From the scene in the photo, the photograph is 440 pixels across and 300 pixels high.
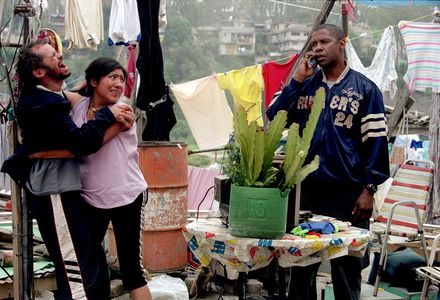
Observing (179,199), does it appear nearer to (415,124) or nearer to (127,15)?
(127,15)

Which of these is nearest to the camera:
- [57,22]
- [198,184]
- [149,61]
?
[149,61]

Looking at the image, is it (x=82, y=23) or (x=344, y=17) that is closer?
(x=344, y=17)

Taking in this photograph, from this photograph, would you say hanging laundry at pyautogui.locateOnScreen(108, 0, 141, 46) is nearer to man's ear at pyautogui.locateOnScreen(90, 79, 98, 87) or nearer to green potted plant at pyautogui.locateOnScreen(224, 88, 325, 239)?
man's ear at pyautogui.locateOnScreen(90, 79, 98, 87)

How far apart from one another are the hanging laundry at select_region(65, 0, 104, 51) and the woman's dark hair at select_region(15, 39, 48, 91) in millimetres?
5135

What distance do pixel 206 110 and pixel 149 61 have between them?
17.2 feet

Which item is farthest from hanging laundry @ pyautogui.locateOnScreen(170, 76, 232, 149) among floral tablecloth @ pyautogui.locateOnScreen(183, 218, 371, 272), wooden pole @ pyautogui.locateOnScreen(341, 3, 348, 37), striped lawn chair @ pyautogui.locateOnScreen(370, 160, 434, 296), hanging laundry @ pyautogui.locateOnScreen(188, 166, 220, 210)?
floral tablecloth @ pyautogui.locateOnScreen(183, 218, 371, 272)

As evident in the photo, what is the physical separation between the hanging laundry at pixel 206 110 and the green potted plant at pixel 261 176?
8231 millimetres

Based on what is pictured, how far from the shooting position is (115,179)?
4.23m

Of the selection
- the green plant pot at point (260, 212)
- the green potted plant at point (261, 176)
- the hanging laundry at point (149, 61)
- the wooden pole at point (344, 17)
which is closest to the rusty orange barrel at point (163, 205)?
the hanging laundry at point (149, 61)

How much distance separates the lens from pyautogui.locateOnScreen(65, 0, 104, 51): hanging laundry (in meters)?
9.23

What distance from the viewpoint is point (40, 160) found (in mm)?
4141

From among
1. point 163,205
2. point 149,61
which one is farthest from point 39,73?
point 149,61

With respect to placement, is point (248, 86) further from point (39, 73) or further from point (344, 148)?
point (39, 73)

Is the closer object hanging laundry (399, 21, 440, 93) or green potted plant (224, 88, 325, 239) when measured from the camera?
green potted plant (224, 88, 325, 239)
